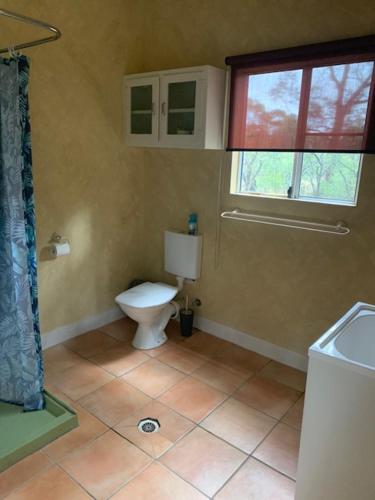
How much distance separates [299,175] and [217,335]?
138 cm

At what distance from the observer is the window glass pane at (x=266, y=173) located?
2.63 m

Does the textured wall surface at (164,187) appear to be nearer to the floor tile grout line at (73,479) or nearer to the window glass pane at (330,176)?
the window glass pane at (330,176)

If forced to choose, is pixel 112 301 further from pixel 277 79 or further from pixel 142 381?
pixel 277 79

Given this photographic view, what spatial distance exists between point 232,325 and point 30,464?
5.38ft

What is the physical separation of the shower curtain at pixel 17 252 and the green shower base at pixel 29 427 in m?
0.05

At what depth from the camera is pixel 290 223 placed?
253cm

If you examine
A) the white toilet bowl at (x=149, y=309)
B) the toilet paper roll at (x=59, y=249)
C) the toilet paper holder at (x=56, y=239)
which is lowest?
the white toilet bowl at (x=149, y=309)

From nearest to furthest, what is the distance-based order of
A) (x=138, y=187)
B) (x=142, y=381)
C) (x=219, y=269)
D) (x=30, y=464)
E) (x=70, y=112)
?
(x=30, y=464) → (x=142, y=381) → (x=70, y=112) → (x=219, y=269) → (x=138, y=187)

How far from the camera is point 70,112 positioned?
2.70 m

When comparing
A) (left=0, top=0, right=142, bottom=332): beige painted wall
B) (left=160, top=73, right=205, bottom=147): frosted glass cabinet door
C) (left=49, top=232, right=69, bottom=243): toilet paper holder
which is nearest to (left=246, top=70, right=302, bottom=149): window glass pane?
(left=160, top=73, right=205, bottom=147): frosted glass cabinet door

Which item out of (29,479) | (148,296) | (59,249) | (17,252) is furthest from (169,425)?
(59,249)

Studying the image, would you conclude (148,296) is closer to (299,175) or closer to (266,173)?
(266,173)

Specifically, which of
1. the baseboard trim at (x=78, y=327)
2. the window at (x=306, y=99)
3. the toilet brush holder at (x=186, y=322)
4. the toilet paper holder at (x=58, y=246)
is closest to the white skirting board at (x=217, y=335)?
the baseboard trim at (x=78, y=327)

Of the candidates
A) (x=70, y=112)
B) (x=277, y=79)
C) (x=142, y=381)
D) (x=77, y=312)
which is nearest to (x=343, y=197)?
(x=277, y=79)
